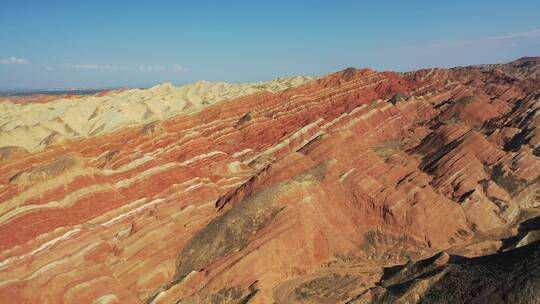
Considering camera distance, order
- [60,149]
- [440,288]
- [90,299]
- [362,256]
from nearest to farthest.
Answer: [440,288]
[90,299]
[362,256]
[60,149]

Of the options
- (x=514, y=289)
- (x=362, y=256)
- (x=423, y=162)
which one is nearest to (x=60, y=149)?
(x=362, y=256)

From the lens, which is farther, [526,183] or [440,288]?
[526,183]

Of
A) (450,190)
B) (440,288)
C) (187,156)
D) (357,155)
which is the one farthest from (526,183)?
(187,156)

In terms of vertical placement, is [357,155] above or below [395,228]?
above

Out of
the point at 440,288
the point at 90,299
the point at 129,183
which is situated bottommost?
the point at 90,299

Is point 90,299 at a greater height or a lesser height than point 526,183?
lesser

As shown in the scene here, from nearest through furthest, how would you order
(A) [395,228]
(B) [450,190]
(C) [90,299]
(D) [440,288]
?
(D) [440,288] < (C) [90,299] < (A) [395,228] < (B) [450,190]

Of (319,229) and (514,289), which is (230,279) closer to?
(319,229)

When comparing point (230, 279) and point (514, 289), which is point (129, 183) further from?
point (514, 289)

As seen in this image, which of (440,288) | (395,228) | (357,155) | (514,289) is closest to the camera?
(514,289)
